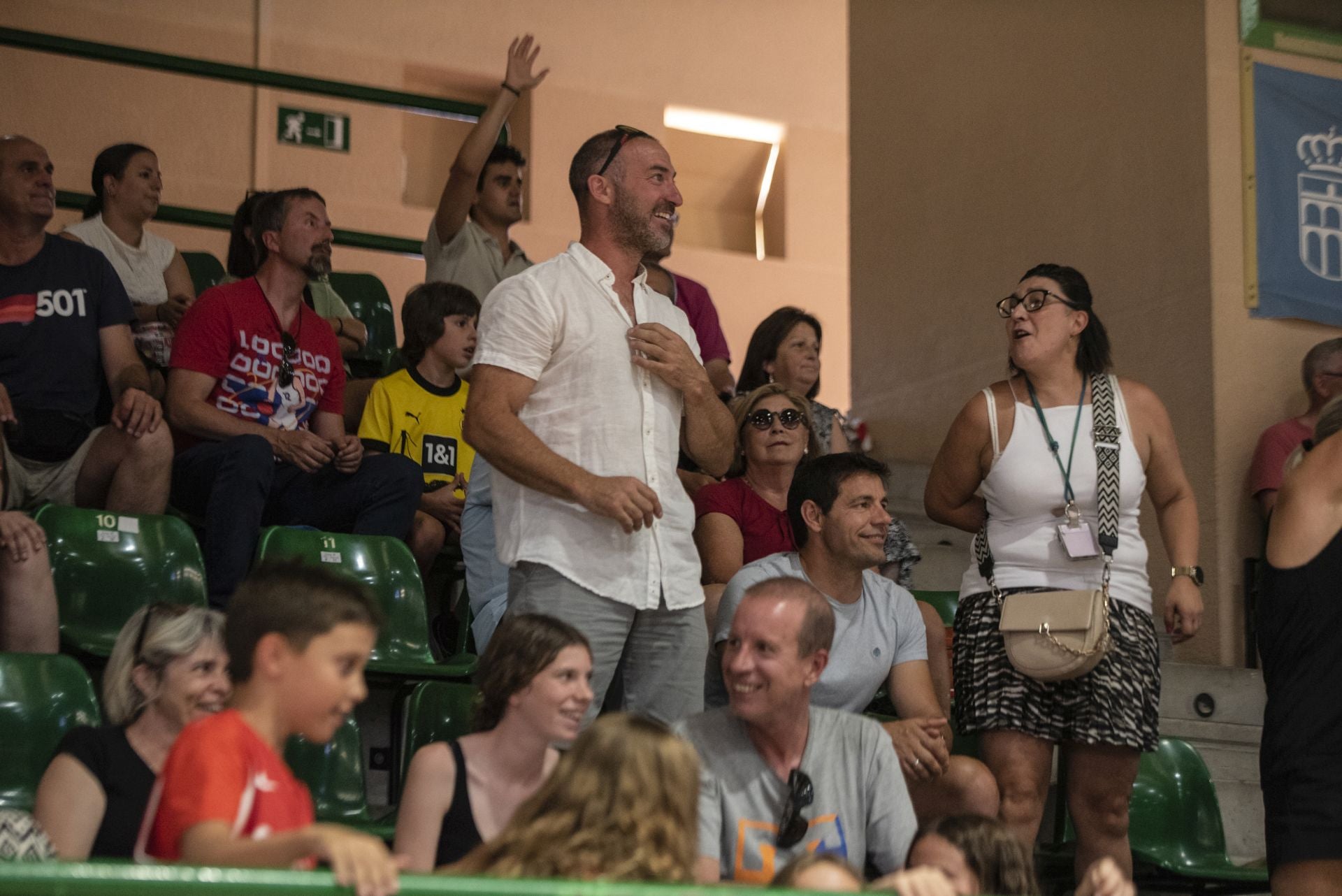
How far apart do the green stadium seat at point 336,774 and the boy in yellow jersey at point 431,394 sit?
1167 millimetres

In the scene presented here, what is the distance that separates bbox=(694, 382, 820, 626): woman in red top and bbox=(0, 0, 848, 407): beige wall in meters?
4.54

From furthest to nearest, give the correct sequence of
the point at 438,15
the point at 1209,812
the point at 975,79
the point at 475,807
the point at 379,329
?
the point at 438,15 → the point at 975,79 → the point at 379,329 → the point at 1209,812 → the point at 475,807

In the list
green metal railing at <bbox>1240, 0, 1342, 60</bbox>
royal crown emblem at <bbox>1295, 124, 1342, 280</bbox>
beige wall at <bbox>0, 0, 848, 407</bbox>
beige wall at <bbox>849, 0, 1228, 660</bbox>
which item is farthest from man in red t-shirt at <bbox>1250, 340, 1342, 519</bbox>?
beige wall at <bbox>0, 0, 848, 407</bbox>

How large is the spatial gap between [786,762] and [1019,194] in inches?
153

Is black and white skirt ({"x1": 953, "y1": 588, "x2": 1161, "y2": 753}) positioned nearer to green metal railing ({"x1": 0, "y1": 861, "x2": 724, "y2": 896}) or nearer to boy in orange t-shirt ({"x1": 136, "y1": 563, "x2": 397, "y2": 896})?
Result: boy in orange t-shirt ({"x1": 136, "y1": 563, "x2": 397, "y2": 896})

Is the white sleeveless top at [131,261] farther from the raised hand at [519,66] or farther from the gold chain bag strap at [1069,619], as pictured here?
the gold chain bag strap at [1069,619]

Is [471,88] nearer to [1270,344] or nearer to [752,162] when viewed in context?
[752,162]

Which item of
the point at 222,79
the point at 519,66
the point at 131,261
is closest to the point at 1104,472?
the point at 519,66

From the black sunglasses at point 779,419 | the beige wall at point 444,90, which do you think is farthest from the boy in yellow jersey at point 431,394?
the beige wall at point 444,90

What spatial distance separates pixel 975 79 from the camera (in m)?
6.43

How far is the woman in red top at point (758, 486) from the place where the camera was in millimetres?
3811

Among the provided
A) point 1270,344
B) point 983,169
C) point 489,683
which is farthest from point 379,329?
point 489,683

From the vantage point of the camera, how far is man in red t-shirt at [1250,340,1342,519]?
503 cm

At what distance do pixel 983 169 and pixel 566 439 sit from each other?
389 cm
